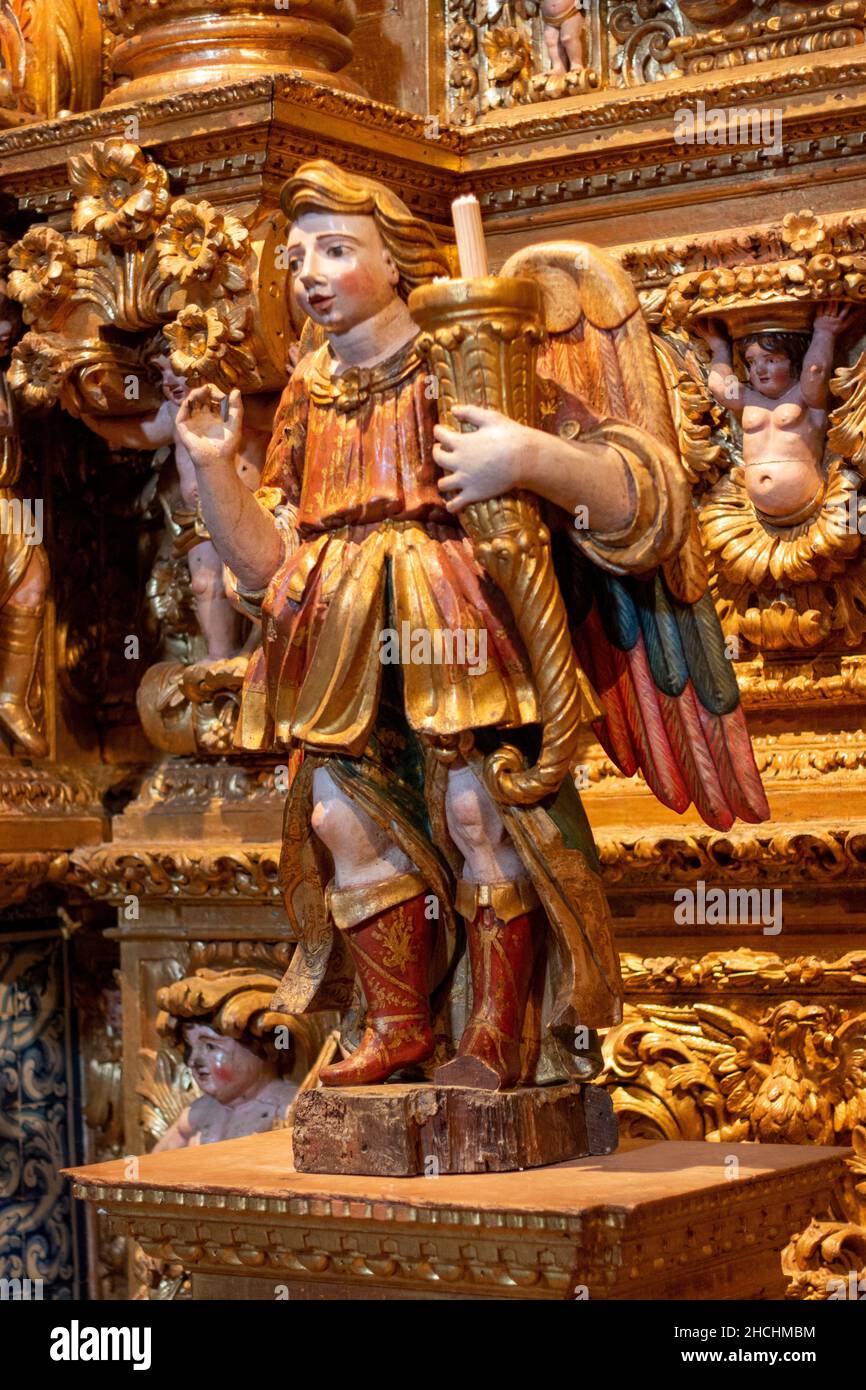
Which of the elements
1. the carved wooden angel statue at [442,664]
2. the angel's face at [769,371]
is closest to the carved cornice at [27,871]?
the carved wooden angel statue at [442,664]

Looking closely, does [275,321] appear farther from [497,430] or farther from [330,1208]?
[330,1208]

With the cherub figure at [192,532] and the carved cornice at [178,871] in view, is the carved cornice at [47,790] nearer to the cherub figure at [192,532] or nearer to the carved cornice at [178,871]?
the carved cornice at [178,871]

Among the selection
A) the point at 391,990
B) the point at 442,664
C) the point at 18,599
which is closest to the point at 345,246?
the point at 442,664

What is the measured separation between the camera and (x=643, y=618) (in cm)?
267

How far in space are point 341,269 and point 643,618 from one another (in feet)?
1.60

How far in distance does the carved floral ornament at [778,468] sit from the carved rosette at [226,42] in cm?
64

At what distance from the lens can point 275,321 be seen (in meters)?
3.44

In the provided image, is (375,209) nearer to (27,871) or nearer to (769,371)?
(769,371)

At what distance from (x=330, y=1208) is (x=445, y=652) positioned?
569 mm

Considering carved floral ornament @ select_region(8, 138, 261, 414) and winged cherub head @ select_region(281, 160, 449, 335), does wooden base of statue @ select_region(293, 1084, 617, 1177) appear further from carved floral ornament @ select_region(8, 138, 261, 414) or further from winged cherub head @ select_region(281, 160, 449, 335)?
carved floral ornament @ select_region(8, 138, 261, 414)

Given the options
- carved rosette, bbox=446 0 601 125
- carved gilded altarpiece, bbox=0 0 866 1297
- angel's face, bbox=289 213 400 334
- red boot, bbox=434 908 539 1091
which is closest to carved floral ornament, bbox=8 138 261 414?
carved gilded altarpiece, bbox=0 0 866 1297

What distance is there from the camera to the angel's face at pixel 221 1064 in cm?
358
